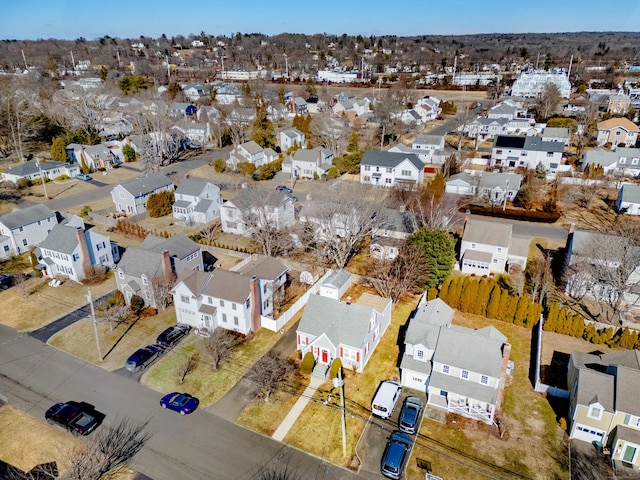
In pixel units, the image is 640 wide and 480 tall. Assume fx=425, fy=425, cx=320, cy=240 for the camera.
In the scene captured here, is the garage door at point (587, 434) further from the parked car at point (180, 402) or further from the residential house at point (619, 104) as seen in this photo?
the residential house at point (619, 104)

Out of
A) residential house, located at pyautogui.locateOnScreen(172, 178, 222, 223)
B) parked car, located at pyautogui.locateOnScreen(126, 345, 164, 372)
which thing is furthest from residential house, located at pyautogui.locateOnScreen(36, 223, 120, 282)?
parked car, located at pyautogui.locateOnScreen(126, 345, 164, 372)

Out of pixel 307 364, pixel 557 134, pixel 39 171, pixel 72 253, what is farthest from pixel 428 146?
pixel 39 171

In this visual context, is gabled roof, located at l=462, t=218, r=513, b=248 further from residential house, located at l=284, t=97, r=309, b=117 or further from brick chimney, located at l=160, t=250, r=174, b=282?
residential house, located at l=284, t=97, r=309, b=117

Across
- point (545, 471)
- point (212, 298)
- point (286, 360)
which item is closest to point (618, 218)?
point (545, 471)

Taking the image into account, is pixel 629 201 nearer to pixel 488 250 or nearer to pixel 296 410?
pixel 488 250

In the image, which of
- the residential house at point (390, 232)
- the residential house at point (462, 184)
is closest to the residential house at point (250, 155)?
the residential house at point (462, 184)

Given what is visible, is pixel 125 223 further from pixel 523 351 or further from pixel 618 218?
pixel 618 218
